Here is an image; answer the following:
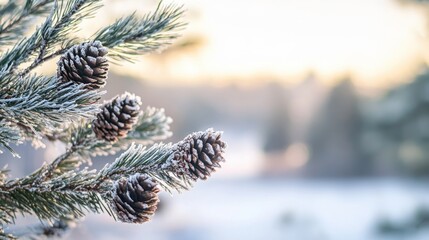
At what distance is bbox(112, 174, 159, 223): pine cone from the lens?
48cm

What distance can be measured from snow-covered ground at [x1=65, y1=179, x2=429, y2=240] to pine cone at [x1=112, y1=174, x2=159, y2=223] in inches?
191

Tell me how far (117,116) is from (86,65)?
0.05 metres

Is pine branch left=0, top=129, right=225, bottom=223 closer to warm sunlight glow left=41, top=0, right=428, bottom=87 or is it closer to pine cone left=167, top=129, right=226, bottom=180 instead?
pine cone left=167, top=129, right=226, bottom=180

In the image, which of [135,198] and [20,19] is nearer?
[135,198]

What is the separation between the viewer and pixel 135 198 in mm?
479

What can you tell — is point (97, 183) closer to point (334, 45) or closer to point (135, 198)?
point (135, 198)

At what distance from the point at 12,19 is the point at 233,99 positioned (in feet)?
44.0

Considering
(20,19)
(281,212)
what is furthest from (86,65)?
(281,212)

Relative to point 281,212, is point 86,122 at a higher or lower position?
lower

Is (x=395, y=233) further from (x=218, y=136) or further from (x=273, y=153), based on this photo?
(x=218, y=136)

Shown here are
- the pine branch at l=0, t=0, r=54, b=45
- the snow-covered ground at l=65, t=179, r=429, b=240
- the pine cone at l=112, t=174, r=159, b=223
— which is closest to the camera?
the pine cone at l=112, t=174, r=159, b=223

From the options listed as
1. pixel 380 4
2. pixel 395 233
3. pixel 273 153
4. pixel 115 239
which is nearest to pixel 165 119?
pixel 115 239

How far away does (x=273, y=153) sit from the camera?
11.3 metres

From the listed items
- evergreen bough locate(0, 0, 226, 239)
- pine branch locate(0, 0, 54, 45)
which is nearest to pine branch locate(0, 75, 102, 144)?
evergreen bough locate(0, 0, 226, 239)
